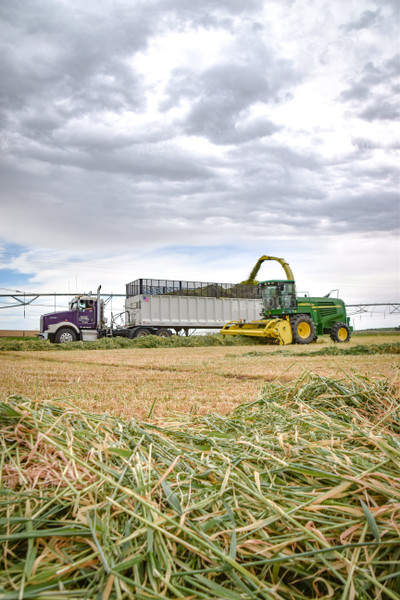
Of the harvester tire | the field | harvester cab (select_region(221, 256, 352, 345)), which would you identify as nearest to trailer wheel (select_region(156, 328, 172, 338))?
harvester cab (select_region(221, 256, 352, 345))

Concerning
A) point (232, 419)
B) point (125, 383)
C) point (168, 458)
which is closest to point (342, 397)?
point (232, 419)

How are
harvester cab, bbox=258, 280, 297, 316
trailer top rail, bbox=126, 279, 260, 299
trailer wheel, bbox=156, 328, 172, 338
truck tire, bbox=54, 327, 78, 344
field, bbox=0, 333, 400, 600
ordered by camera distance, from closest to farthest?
field, bbox=0, 333, 400, 600
harvester cab, bbox=258, 280, 297, 316
truck tire, bbox=54, 327, 78, 344
trailer wheel, bbox=156, 328, 172, 338
trailer top rail, bbox=126, 279, 260, 299

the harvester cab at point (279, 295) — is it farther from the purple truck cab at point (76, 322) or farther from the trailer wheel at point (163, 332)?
the purple truck cab at point (76, 322)

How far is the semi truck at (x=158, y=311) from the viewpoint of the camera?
23.9 meters

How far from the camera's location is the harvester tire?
21438 millimetres

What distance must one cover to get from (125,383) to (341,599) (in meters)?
5.67

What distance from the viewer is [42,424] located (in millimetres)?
2152

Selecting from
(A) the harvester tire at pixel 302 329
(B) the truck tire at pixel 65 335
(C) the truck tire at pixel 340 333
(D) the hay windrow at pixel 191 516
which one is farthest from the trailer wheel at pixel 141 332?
Result: (D) the hay windrow at pixel 191 516

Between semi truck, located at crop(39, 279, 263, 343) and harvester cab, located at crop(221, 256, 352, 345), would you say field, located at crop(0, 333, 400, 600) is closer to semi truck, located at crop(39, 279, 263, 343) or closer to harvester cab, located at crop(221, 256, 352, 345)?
harvester cab, located at crop(221, 256, 352, 345)

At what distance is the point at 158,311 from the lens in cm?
2841

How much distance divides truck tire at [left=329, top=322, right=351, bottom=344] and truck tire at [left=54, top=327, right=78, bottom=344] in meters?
14.5

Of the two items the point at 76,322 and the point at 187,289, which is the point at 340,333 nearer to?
the point at 187,289

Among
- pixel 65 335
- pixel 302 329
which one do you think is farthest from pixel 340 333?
pixel 65 335

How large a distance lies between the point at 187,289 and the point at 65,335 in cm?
1055
